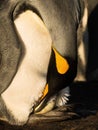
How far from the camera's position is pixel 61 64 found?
1.75 meters

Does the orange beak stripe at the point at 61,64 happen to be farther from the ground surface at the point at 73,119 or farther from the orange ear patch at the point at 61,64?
the ground surface at the point at 73,119

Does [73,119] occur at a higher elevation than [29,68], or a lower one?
lower

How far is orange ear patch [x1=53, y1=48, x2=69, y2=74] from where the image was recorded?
1.74 m

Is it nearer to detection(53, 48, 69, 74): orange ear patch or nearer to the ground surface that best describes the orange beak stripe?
detection(53, 48, 69, 74): orange ear patch

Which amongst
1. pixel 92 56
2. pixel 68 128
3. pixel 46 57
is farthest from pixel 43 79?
pixel 92 56

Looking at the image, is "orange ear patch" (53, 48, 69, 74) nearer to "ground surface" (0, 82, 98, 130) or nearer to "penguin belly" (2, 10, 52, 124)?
"penguin belly" (2, 10, 52, 124)

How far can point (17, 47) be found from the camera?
1.66 metres

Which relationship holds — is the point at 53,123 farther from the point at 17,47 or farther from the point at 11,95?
the point at 17,47

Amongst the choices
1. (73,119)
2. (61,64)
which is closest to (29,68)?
(61,64)

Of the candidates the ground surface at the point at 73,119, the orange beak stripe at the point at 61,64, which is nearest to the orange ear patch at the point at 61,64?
the orange beak stripe at the point at 61,64

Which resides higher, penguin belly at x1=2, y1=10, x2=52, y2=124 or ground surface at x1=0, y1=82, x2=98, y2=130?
penguin belly at x1=2, y1=10, x2=52, y2=124

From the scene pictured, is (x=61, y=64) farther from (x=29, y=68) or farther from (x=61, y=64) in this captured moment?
(x=29, y=68)

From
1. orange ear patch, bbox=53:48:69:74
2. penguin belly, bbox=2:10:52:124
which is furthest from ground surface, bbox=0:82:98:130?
orange ear patch, bbox=53:48:69:74

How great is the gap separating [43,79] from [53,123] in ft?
0.59
